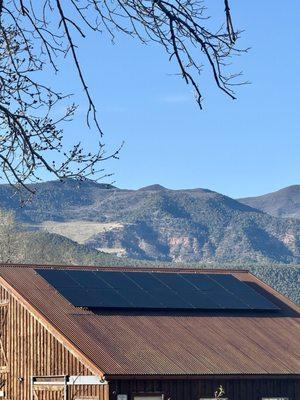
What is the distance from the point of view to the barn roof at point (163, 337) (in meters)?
36.8

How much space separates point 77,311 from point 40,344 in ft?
6.07

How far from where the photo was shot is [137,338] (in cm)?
3897

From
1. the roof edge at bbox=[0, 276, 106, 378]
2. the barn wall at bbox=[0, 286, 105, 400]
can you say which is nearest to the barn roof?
the roof edge at bbox=[0, 276, 106, 378]

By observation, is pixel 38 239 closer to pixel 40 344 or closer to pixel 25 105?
pixel 40 344

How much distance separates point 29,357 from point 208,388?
616 cm

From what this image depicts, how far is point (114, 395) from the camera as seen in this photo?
35.1 metres

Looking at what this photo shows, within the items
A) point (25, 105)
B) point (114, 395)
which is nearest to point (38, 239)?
point (114, 395)

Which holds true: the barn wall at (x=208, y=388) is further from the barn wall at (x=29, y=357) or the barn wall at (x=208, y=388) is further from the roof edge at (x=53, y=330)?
the barn wall at (x=29, y=357)

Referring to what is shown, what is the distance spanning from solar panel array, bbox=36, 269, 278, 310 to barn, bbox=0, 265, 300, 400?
5cm

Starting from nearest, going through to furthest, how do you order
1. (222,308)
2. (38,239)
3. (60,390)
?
1. (60,390)
2. (222,308)
3. (38,239)

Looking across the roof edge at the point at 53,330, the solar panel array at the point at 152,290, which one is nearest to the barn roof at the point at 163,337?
the roof edge at the point at 53,330

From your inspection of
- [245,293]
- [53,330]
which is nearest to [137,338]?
[53,330]

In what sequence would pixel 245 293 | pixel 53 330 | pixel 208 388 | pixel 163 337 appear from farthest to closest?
pixel 245 293 < pixel 163 337 < pixel 53 330 < pixel 208 388

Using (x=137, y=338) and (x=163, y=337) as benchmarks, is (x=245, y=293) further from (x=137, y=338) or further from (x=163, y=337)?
(x=137, y=338)
